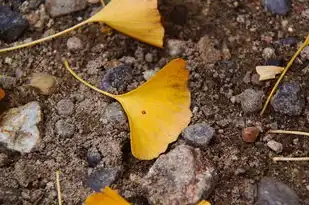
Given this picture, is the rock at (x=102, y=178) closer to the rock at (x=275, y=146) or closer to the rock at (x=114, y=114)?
the rock at (x=114, y=114)

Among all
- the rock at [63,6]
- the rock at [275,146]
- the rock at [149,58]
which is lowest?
the rock at [275,146]

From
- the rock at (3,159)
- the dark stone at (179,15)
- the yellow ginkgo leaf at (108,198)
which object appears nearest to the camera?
the yellow ginkgo leaf at (108,198)

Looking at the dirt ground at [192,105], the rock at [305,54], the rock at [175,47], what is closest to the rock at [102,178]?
the dirt ground at [192,105]

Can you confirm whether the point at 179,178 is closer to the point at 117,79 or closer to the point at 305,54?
the point at 117,79

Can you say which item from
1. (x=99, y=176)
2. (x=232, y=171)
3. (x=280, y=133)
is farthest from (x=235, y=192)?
(x=99, y=176)

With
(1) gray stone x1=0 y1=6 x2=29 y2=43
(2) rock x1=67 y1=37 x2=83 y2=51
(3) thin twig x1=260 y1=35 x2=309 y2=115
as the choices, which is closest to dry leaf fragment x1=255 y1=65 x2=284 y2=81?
(3) thin twig x1=260 y1=35 x2=309 y2=115

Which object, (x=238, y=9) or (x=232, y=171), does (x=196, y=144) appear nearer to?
(x=232, y=171)

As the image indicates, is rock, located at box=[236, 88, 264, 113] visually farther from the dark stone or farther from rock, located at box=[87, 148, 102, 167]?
rock, located at box=[87, 148, 102, 167]
